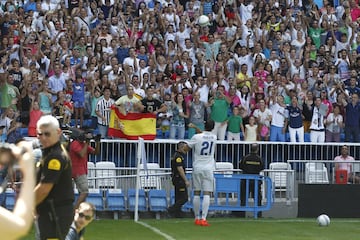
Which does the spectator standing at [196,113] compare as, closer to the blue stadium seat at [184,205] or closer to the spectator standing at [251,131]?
the spectator standing at [251,131]

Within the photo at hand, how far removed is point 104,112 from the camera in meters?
24.5

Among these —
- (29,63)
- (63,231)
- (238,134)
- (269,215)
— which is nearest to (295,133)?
(238,134)

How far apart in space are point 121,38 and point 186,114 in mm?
3226

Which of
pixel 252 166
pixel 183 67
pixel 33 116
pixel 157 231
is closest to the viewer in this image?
pixel 157 231

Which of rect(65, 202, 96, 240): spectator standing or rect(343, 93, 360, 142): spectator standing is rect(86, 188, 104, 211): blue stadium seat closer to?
rect(343, 93, 360, 142): spectator standing

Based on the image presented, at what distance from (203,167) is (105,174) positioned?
3161 millimetres

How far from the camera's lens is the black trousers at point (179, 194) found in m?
21.7

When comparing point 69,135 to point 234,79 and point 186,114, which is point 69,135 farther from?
point 234,79

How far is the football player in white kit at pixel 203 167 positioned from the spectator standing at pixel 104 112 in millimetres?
4302

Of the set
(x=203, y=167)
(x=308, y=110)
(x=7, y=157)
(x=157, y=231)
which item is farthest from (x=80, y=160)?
(x=7, y=157)

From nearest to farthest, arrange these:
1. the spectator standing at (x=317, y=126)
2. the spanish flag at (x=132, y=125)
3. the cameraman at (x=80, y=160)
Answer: the cameraman at (x=80, y=160) < the spanish flag at (x=132, y=125) < the spectator standing at (x=317, y=126)

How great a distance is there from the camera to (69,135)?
19.2 metres

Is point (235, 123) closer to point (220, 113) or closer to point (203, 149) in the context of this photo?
point (220, 113)

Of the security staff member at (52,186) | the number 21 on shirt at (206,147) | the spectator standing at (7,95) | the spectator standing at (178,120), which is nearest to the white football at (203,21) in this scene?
the spectator standing at (178,120)
